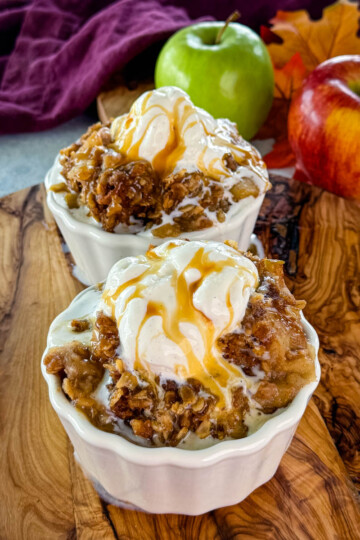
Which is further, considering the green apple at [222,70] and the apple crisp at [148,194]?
the green apple at [222,70]

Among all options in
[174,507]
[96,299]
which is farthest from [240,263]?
[174,507]

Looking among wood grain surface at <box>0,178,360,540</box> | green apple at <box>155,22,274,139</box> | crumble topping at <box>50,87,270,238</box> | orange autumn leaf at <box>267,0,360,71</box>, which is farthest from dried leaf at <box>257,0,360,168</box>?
crumble topping at <box>50,87,270,238</box>

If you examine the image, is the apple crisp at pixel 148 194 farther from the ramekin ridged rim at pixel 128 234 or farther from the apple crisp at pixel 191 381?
the apple crisp at pixel 191 381

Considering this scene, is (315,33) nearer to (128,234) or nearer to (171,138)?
(171,138)

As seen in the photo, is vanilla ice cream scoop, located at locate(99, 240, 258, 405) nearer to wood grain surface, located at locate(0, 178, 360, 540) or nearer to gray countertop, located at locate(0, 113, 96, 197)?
wood grain surface, located at locate(0, 178, 360, 540)

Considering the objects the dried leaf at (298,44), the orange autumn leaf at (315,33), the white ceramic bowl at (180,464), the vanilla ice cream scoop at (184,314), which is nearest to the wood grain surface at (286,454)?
the white ceramic bowl at (180,464)
